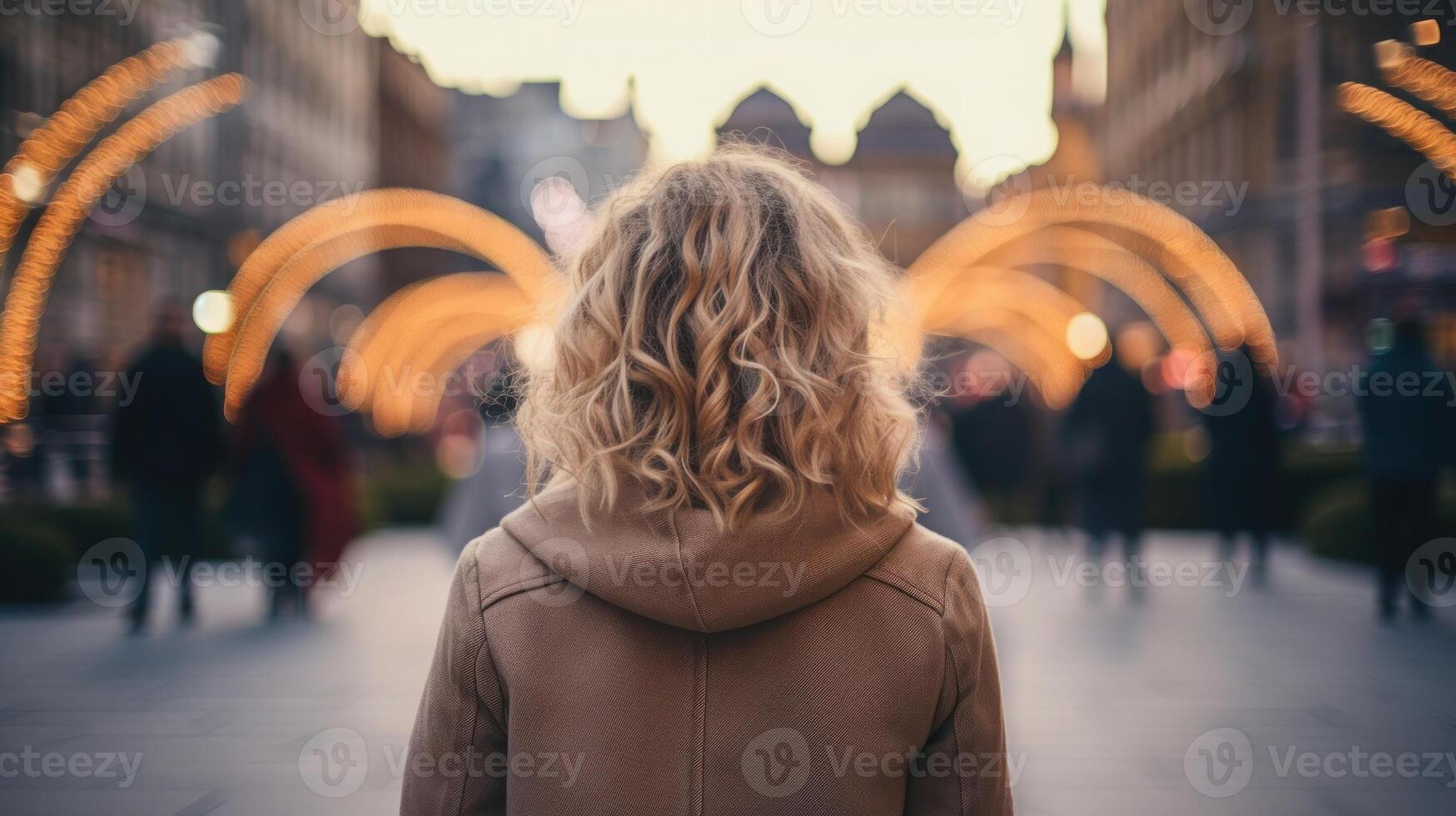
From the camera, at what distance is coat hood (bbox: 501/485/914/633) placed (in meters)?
1.51

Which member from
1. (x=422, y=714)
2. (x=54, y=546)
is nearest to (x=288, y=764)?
(x=422, y=714)

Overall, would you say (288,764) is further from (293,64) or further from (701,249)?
(293,64)

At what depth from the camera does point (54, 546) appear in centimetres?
910

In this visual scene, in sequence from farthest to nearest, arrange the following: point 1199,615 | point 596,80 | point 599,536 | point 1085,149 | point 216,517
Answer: point 1085,149 < point 216,517 < point 1199,615 < point 596,80 < point 599,536

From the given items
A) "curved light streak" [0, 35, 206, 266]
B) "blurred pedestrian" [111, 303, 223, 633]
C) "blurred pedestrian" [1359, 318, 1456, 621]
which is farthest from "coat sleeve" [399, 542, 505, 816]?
"blurred pedestrian" [1359, 318, 1456, 621]

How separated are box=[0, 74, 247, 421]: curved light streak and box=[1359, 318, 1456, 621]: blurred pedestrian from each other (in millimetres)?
9109

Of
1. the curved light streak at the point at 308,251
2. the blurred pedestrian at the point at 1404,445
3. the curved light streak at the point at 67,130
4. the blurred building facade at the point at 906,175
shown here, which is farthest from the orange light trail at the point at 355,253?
the blurred building facade at the point at 906,175

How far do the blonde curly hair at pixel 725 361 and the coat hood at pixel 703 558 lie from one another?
29 millimetres

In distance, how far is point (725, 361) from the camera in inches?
62.4

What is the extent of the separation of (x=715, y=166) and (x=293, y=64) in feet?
147

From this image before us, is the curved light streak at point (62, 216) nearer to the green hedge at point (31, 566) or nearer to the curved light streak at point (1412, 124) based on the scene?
the green hedge at point (31, 566)

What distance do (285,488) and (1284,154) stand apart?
31.1m

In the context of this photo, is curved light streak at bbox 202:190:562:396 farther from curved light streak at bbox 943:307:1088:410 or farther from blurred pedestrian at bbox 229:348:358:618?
curved light streak at bbox 943:307:1088:410

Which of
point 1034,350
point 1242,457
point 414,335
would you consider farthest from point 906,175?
point 1242,457
